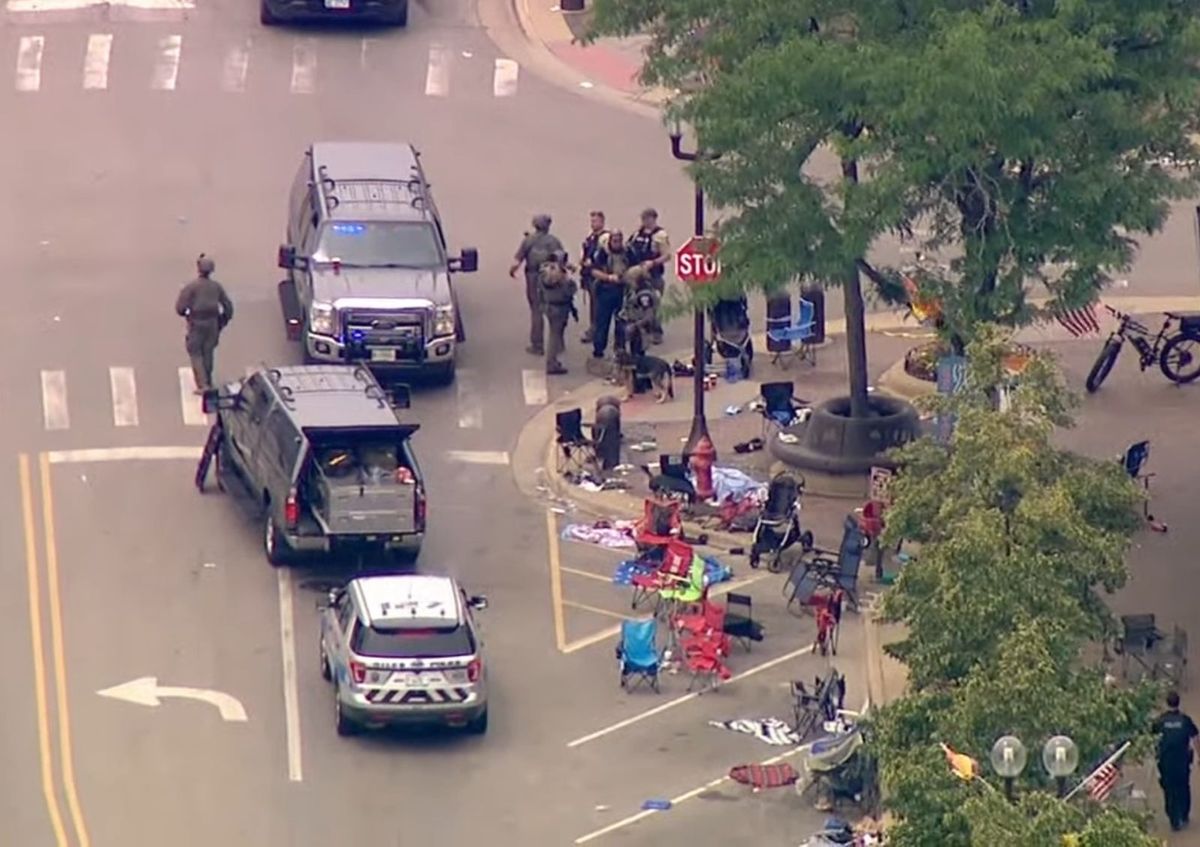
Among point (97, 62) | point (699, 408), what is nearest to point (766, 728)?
point (699, 408)

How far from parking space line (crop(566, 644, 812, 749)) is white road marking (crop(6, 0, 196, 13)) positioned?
921 inches

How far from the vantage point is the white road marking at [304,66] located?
182 feet

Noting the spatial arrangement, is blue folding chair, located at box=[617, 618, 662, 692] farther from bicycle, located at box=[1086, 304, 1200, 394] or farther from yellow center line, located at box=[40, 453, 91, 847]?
bicycle, located at box=[1086, 304, 1200, 394]

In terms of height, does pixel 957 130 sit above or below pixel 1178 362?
above

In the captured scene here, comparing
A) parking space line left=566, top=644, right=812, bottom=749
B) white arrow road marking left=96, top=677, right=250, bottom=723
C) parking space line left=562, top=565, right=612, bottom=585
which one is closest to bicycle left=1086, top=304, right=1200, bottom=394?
parking space line left=562, top=565, right=612, bottom=585

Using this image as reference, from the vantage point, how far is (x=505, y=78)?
56.4 meters

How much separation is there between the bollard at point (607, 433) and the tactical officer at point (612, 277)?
2.88 m

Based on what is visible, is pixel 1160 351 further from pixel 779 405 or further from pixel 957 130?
pixel 957 130

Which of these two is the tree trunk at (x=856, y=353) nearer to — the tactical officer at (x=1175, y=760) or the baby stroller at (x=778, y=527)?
the baby stroller at (x=778, y=527)

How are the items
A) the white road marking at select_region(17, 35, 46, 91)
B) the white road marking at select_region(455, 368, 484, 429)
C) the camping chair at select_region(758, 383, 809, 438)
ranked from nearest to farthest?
the camping chair at select_region(758, 383, 809, 438) < the white road marking at select_region(455, 368, 484, 429) < the white road marking at select_region(17, 35, 46, 91)

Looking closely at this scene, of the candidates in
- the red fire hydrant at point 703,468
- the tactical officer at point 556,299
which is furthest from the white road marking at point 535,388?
the red fire hydrant at point 703,468

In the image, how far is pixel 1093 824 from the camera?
2631cm

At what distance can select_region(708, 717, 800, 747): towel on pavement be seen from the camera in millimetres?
36875

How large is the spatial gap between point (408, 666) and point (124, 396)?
1035 centimetres
